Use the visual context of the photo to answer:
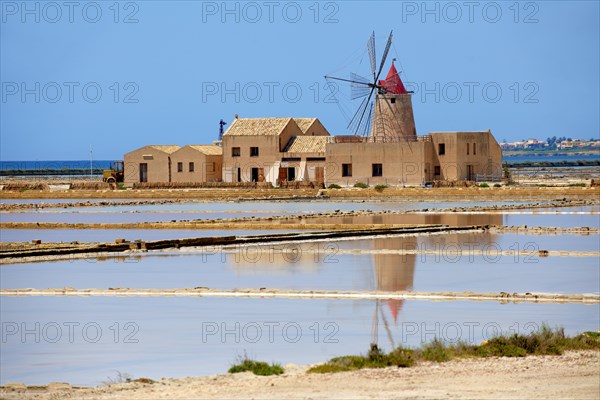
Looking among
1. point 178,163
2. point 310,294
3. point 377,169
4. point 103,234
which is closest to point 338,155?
point 377,169

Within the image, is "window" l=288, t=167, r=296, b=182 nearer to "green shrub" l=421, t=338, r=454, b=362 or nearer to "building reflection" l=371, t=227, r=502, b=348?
"building reflection" l=371, t=227, r=502, b=348

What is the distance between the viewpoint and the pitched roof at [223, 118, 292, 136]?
44156 mm

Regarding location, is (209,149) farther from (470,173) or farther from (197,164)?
(470,173)

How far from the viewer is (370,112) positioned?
4338 centimetres

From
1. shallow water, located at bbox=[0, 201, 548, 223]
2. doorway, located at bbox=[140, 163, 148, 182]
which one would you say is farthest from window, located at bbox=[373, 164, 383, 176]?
doorway, located at bbox=[140, 163, 148, 182]

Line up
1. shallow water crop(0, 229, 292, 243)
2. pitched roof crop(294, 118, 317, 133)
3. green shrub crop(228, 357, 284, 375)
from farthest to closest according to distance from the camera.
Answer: pitched roof crop(294, 118, 317, 133)
shallow water crop(0, 229, 292, 243)
green shrub crop(228, 357, 284, 375)

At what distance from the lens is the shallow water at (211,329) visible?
8.98 meters

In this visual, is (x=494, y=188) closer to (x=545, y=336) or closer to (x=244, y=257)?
(x=244, y=257)

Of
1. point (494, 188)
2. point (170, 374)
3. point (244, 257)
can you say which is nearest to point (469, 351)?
point (170, 374)

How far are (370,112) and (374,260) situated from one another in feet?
86.8

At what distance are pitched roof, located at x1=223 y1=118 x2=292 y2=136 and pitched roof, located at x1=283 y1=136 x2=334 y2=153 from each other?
2.57 ft

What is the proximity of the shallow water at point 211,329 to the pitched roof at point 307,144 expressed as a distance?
3067 centimetres

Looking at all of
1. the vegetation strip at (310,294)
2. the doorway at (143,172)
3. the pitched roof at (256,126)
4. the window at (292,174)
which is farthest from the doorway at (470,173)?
the vegetation strip at (310,294)

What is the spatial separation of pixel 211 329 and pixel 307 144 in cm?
3358
